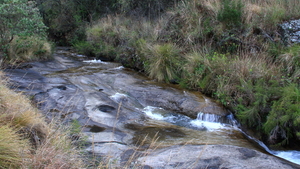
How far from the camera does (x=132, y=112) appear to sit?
257 inches

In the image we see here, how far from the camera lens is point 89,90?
25.2 ft

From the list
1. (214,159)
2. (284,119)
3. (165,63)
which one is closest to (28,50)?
(165,63)

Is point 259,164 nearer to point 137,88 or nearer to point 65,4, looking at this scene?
point 137,88

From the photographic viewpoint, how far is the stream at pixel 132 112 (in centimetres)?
492

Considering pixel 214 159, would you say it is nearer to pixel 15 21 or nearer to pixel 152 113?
pixel 152 113

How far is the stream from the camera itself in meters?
4.92

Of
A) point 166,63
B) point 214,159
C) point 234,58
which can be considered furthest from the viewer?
point 166,63

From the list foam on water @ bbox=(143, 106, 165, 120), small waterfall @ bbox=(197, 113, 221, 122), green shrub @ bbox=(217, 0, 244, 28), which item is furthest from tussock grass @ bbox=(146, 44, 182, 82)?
small waterfall @ bbox=(197, 113, 221, 122)

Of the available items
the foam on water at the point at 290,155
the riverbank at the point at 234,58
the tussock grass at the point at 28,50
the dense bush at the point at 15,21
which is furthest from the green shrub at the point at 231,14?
the tussock grass at the point at 28,50

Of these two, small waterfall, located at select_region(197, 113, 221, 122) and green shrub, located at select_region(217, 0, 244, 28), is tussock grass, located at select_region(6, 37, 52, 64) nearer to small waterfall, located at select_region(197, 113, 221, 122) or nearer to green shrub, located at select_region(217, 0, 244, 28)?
small waterfall, located at select_region(197, 113, 221, 122)

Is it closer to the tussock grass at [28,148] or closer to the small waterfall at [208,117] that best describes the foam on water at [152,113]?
the small waterfall at [208,117]

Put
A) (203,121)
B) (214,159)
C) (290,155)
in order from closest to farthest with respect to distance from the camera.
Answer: (214,159) → (290,155) → (203,121)

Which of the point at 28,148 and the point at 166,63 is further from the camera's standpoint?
the point at 166,63

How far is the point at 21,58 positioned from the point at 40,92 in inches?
189
